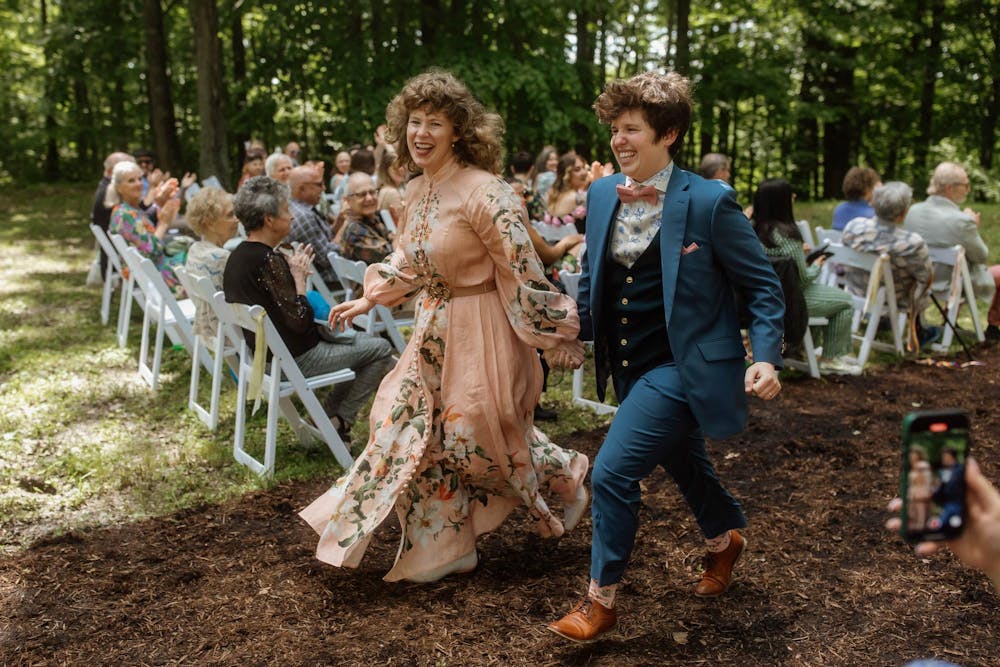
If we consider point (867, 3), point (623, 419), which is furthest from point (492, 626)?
point (867, 3)

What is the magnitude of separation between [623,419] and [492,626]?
3.24 feet

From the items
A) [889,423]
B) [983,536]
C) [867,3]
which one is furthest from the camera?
[867,3]

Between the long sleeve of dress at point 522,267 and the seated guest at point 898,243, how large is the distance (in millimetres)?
4651

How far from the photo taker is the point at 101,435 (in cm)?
559

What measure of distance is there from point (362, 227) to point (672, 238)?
4.23 metres

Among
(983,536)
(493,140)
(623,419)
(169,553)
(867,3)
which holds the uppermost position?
(867,3)

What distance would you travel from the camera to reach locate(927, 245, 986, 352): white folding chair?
7363mm

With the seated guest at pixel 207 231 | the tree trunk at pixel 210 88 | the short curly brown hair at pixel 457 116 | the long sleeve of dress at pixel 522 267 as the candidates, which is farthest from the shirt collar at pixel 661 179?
the tree trunk at pixel 210 88

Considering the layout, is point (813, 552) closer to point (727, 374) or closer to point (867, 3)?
point (727, 374)

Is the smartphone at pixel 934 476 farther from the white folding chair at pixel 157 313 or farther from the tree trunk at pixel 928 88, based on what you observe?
the tree trunk at pixel 928 88

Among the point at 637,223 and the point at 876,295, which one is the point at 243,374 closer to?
the point at 637,223

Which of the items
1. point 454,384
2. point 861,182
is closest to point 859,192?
point 861,182

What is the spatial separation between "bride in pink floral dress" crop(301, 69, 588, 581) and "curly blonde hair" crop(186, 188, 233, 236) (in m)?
2.25

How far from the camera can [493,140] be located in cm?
347
